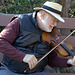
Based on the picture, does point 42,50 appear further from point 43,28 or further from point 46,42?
point 43,28

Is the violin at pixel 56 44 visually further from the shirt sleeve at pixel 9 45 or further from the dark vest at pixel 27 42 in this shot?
the shirt sleeve at pixel 9 45

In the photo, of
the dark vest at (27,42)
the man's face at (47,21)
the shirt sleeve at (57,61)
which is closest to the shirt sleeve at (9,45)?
the dark vest at (27,42)

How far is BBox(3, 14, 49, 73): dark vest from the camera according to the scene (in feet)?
6.11

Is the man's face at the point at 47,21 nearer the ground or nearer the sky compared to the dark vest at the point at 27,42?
nearer the sky

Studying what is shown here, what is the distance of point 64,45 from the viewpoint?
198cm

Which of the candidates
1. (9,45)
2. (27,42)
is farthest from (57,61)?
(9,45)

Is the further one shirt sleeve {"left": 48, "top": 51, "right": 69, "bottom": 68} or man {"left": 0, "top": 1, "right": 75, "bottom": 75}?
shirt sleeve {"left": 48, "top": 51, "right": 69, "bottom": 68}

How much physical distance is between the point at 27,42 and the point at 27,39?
0.14 feet

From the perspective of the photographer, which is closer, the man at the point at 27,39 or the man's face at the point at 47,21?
the man at the point at 27,39

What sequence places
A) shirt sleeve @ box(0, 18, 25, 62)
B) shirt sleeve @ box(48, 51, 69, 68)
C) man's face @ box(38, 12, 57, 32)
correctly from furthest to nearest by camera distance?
shirt sleeve @ box(48, 51, 69, 68) → man's face @ box(38, 12, 57, 32) → shirt sleeve @ box(0, 18, 25, 62)

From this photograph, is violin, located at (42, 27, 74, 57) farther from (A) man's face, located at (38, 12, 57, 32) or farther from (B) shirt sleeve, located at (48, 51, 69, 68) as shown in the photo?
(B) shirt sleeve, located at (48, 51, 69, 68)

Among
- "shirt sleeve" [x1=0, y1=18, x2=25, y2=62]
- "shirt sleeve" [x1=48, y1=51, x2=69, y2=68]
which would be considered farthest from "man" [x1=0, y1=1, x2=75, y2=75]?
"shirt sleeve" [x1=48, y1=51, x2=69, y2=68]

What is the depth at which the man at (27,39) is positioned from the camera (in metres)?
1.73

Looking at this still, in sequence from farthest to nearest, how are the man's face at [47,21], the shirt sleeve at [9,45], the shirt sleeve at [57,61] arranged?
the shirt sleeve at [57,61], the man's face at [47,21], the shirt sleeve at [9,45]
